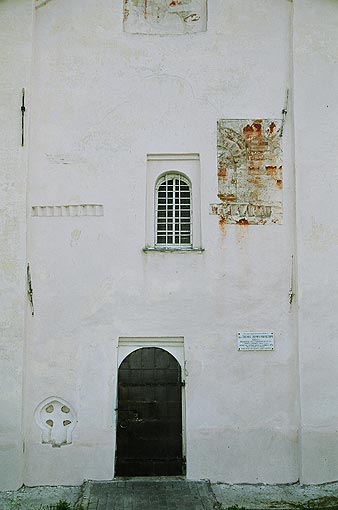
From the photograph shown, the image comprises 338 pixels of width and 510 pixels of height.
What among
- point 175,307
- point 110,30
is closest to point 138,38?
point 110,30

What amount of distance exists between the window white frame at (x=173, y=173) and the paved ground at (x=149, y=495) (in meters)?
3.87

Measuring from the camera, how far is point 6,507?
9.88m

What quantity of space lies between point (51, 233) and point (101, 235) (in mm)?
849

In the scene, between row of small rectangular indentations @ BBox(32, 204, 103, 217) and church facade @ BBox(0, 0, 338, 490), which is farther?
row of small rectangular indentations @ BBox(32, 204, 103, 217)

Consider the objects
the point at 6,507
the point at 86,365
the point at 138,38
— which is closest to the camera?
the point at 6,507

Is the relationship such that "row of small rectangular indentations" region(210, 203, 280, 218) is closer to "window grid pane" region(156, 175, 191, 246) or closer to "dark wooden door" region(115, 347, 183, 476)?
"window grid pane" region(156, 175, 191, 246)

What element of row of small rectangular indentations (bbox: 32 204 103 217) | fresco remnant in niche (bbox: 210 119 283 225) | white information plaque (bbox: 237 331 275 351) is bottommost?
white information plaque (bbox: 237 331 275 351)

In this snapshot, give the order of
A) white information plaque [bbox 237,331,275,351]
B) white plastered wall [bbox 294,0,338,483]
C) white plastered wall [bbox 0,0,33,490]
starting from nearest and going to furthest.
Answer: white plastered wall [bbox 0,0,33,490]
white plastered wall [bbox 294,0,338,483]
white information plaque [bbox 237,331,275,351]

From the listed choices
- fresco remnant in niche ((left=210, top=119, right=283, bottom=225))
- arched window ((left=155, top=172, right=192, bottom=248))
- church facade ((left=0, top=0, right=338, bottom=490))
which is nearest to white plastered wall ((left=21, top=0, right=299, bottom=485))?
church facade ((left=0, top=0, right=338, bottom=490))

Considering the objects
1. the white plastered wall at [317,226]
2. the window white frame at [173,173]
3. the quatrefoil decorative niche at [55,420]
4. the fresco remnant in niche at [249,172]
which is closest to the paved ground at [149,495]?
the quatrefoil decorative niche at [55,420]

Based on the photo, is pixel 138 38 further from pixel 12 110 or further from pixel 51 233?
pixel 51 233

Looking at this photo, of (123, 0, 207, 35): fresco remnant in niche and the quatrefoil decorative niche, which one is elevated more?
(123, 0, 207, 35): fresco remnant in niche

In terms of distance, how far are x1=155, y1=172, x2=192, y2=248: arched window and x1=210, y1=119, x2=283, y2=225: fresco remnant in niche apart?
53cm

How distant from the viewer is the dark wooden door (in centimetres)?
1092
